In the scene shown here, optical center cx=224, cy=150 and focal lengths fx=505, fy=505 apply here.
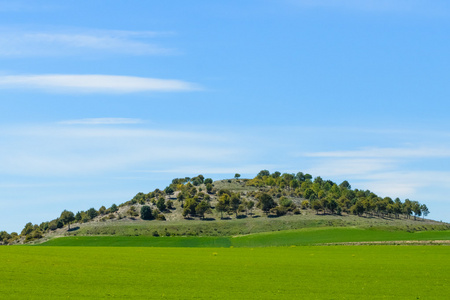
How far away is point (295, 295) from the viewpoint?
33.8 metres

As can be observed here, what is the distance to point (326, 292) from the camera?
3519 cm

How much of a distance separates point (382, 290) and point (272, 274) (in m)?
11.7

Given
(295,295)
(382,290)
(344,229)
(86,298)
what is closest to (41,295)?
(86,298)

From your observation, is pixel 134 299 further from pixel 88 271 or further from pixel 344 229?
pixel 344 229

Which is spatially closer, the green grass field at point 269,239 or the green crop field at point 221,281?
the green crop field at point 221,281

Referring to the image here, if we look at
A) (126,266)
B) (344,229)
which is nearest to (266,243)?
(344,229)

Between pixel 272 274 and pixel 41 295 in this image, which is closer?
pixel 41 295

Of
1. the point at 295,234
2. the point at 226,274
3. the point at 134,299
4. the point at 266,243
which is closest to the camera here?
the point at 134,299

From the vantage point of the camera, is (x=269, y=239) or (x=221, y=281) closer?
(x=221, y=281)

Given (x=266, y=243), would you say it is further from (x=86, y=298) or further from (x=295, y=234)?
(x=86, y=298)

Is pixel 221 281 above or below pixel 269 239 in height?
above

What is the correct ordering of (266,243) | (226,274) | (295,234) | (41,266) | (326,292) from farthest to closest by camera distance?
(295,234), (266,243), (41,266), (226,274), (326,292)

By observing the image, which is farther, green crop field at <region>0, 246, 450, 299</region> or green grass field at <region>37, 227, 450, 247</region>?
green grass field at <region>37, 227, 450, 247</region>

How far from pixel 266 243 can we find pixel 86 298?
4414 inches
